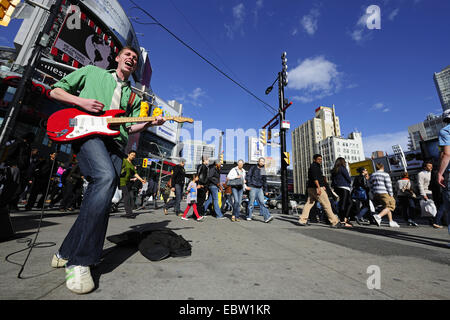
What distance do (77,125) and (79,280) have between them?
1206mm

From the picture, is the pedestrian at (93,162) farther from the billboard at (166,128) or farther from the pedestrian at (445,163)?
the billboard at (166,128)

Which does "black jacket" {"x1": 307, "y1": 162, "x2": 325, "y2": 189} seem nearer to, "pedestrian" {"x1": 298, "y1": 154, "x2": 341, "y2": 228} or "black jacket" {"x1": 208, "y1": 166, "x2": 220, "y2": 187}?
"pedestrian" {"x1": 298, "y1": 154, "x2": 341, "y2": 228}

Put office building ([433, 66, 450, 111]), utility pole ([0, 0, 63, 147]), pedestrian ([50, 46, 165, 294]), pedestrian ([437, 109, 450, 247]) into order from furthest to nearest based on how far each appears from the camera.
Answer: office building ([433, 66, 450, 111]), utility pole ([0, 0, 63, 147]), pedestrian ([437, 109, 450, 247]), pedestrian ([50, 46, 165, 294])

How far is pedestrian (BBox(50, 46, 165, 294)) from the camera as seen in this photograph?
133cm

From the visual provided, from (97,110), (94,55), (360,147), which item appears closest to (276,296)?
(97,110)

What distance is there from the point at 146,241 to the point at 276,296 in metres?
1.49

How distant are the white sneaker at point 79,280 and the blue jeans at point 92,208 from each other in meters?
0.08

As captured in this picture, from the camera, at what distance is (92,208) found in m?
1.47

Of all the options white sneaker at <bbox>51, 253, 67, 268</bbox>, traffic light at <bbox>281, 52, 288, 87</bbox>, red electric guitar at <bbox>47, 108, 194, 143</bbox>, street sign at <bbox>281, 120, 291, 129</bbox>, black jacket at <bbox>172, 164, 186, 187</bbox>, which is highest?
traffic light at <bbox>281, 52, 288, 87</bbox>

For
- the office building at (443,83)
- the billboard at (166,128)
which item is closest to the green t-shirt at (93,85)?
the billboard at (166,128)

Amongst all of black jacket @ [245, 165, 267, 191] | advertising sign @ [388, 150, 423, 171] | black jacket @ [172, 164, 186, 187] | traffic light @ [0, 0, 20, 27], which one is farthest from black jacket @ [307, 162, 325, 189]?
advertising sign @ [388, 150, 423, 171]

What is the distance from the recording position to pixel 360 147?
9300 cm

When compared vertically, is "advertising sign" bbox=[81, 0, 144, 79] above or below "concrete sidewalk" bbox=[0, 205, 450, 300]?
above
